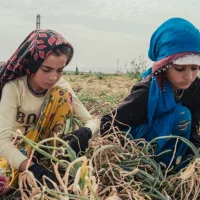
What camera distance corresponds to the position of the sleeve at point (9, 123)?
5.55 feet

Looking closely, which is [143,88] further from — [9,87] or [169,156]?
[9,87]

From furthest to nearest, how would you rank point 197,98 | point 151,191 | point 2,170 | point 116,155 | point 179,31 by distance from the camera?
point 197,98 < point 2,170 < point 179,31 < point 116,155 < point 151,191

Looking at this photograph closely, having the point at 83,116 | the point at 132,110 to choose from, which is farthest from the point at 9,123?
the point at 132,110

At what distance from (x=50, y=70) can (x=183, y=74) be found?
22.6 inches

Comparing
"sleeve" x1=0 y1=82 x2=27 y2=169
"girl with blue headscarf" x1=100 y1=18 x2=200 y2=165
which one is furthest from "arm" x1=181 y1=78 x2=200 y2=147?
"sleeve" x1=0 y1=82 x2=27 y2=169

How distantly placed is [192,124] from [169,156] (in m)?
0.23

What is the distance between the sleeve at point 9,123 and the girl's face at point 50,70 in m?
0.14

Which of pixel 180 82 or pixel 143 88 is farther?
pixel 143 88

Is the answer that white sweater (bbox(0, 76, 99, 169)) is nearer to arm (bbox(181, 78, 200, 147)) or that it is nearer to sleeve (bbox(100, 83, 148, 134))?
sleeve (bbox(100, 83, 148, 134))

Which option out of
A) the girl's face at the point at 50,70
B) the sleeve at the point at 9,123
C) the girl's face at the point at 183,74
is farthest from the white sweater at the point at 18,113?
the girl's face at the point at 183,74

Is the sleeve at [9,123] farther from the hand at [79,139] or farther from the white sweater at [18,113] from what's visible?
the hand at [79,139]

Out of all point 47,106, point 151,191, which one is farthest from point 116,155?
point 47,106

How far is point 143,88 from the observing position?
196 centimetres

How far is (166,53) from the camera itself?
5.87 ft
